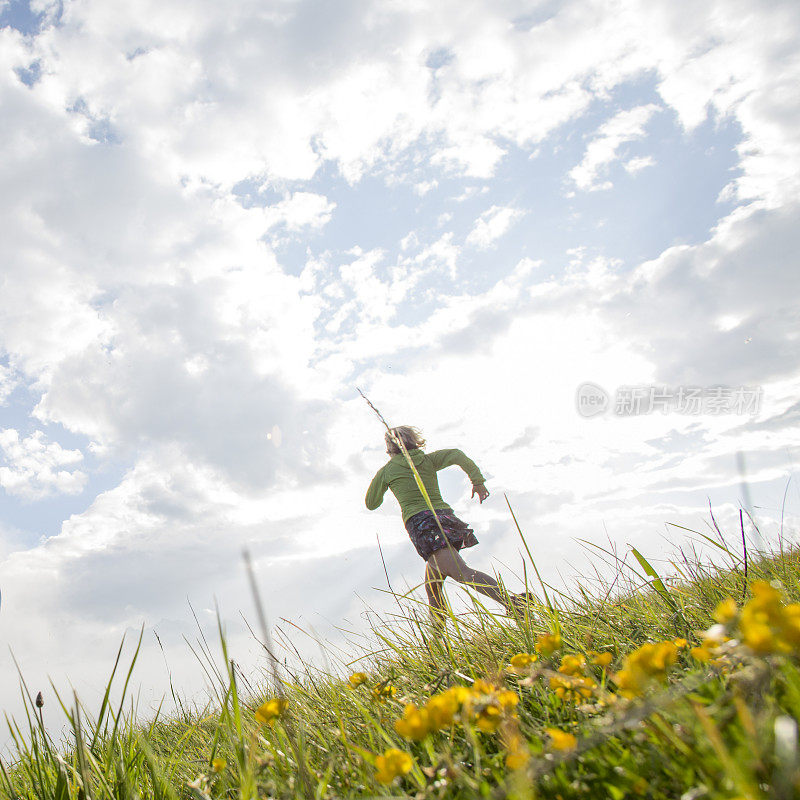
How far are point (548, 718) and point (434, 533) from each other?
4360 mm

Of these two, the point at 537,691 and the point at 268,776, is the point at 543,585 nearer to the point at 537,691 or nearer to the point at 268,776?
the point at 537,691

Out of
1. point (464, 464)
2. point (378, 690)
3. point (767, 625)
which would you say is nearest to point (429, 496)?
point (464, 464)

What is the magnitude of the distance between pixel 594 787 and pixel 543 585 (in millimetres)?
1247

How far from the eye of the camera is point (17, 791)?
2.02 metres

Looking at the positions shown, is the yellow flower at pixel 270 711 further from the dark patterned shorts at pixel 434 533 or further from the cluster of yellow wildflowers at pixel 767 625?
the dark patterned shorts at pixel 434 533

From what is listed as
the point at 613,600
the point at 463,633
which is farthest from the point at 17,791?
the point at 613,600

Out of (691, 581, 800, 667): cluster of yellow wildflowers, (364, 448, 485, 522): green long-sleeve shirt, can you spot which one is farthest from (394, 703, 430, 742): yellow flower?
(364, 448, 485, 522): green long-sleeve shirt

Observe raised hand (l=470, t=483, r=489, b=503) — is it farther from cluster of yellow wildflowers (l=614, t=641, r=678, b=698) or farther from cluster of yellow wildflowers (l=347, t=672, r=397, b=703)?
cluster of yellow wildflowers (l=614, t=641, r=678, b=698)

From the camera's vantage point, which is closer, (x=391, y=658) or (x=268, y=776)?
(x=268, y=776)

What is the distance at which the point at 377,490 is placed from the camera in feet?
21.6

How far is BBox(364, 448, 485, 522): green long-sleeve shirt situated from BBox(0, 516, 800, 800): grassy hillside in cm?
329

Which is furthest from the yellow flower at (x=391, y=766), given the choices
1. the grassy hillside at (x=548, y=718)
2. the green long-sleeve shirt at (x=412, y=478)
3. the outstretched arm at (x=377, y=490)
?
the outstretched arm at (x=377, y=490)

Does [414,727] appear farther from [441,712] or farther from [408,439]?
[408,439]

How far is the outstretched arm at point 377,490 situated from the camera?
6.54 m
